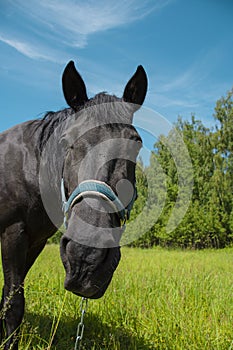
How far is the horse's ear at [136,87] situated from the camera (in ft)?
7.97

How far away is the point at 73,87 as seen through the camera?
2.40 metres

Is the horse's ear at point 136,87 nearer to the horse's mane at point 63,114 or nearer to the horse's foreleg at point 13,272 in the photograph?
the horse's mane at point 63,114

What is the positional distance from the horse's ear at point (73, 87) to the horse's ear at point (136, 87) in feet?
1.04

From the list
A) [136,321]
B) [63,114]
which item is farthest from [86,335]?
[63,114]

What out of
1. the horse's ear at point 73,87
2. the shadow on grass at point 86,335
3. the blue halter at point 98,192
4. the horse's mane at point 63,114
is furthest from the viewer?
the shadow on grass at point 86,335

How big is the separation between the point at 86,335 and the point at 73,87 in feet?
8.26

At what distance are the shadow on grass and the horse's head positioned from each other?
4.85 feet

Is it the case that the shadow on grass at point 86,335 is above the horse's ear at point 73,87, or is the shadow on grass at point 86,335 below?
below

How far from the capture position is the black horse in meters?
1.65

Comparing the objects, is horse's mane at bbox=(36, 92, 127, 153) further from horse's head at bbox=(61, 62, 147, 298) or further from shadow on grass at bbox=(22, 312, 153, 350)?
shadow on grass at bbox=(22, 312, 153, 350)

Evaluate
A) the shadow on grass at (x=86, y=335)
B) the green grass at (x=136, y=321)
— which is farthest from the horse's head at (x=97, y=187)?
the shadow on grass at (x=86, y=335)

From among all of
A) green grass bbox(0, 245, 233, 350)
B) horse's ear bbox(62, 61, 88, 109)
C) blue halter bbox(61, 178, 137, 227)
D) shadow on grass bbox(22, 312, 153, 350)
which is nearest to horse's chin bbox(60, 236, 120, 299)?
blue halter bbox(61, 178, 137, 227)

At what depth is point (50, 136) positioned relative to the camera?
2.72m

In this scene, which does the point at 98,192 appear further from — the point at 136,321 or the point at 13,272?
the point at 136,321
